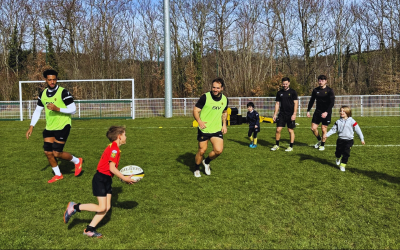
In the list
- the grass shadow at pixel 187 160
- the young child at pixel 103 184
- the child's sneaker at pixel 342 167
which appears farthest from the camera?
the grass shadow at pixel 187 160

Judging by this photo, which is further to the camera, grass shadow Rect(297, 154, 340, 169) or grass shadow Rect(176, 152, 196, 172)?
grass shadow Rect(176, 152, 196, 172)

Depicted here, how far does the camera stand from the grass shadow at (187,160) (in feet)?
24.3

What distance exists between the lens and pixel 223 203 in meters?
4.91

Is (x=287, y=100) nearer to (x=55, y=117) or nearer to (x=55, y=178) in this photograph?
(x=55, y=117)

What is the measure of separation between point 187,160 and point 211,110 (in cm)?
241

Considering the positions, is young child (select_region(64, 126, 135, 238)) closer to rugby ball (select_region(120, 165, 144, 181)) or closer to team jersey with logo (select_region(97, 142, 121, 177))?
team jersey with logo (select_region(97, 142, 121, 177))

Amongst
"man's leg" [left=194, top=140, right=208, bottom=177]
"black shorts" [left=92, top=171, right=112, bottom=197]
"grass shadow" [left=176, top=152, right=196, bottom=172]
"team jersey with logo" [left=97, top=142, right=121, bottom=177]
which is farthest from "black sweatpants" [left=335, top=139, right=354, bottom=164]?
"black shorts" [left=92, top=171, right=112, bottom=197]

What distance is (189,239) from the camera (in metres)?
3.69

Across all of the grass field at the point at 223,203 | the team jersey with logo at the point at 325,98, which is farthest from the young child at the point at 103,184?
the team jersey with logo at the point at 325,98

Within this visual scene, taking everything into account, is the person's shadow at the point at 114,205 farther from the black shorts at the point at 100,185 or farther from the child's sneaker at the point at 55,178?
the child's sneaker at the point at 55,178

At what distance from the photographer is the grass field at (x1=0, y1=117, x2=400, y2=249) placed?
145 inches

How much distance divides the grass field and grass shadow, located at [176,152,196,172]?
0.09ft

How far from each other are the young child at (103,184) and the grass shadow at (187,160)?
10.8 ft

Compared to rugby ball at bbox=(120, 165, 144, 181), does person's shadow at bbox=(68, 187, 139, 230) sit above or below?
below
